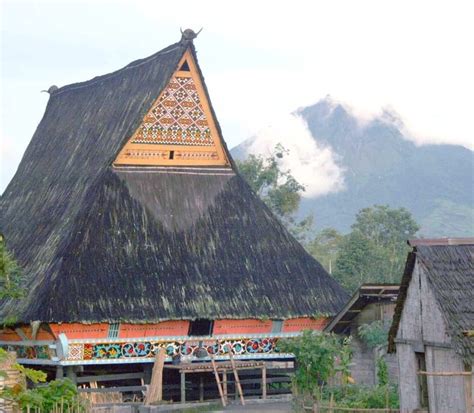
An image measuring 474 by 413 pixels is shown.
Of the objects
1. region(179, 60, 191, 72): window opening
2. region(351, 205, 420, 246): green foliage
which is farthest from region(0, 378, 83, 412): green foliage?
region(351, 205, 420, 246): green foliage

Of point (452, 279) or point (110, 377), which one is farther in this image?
point (110, 377)

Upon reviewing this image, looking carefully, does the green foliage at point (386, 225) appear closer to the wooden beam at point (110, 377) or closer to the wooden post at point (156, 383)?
the wooden beam at point (110, 377)

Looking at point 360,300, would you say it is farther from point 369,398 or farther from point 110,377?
point 110,377

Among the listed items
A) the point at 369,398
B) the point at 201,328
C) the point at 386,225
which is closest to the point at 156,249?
the point at 201,328

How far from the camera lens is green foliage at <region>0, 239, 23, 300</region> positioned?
19.7 metres

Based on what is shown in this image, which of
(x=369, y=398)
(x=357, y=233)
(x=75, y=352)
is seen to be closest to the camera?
(x=369, y=398)

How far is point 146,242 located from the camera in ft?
76.2

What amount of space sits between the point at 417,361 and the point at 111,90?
45.3 feet

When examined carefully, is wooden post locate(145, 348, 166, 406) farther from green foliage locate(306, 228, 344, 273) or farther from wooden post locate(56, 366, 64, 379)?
green foliage locate(306, 228, 344, 273)

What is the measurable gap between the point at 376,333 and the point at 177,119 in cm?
700

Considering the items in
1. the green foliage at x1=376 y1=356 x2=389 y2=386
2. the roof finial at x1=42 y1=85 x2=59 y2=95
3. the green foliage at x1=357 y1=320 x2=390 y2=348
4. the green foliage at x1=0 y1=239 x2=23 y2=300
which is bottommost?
the green foliage at x1=376 y1=356 x2=389 y2=386

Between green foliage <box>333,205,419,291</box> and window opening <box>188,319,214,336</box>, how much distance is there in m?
12.3

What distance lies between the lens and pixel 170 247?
922 inches

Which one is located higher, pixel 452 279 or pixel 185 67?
pixel 185 67
